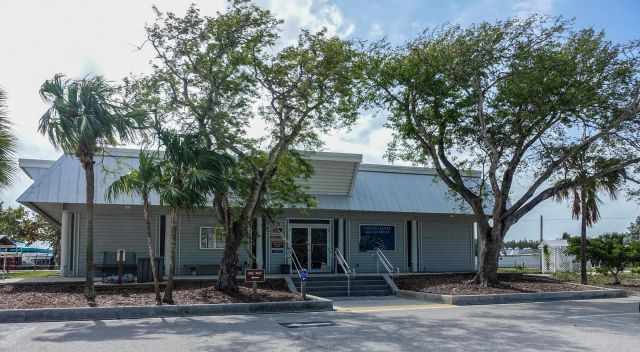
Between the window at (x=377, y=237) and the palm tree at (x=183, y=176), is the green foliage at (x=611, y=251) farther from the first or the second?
the palm tree at (x=183, y=176)

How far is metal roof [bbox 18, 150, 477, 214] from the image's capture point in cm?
2052

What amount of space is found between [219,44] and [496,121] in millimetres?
9582

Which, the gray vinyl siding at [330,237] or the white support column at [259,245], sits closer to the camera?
the gray vinyl siding at [330,237]

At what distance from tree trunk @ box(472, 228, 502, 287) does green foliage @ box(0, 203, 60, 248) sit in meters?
32.7

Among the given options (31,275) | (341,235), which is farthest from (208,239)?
(31,275)

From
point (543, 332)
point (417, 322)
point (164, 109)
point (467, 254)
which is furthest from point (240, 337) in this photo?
point (467, 254)

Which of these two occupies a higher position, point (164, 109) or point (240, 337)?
point (164, 109)

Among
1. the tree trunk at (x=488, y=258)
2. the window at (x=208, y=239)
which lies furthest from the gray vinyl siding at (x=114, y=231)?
the tree trunk at (x=488, y=258)

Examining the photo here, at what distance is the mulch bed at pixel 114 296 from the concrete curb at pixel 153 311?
785mm

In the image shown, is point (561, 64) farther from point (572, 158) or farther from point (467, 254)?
point (467, 254)

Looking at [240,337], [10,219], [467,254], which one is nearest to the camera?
[240,337]

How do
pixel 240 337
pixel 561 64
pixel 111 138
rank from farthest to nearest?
pixel 561 64
pixel 111 138
pixel 240 337

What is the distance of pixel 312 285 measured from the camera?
20391 mm

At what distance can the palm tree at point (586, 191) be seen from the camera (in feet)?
68.1
